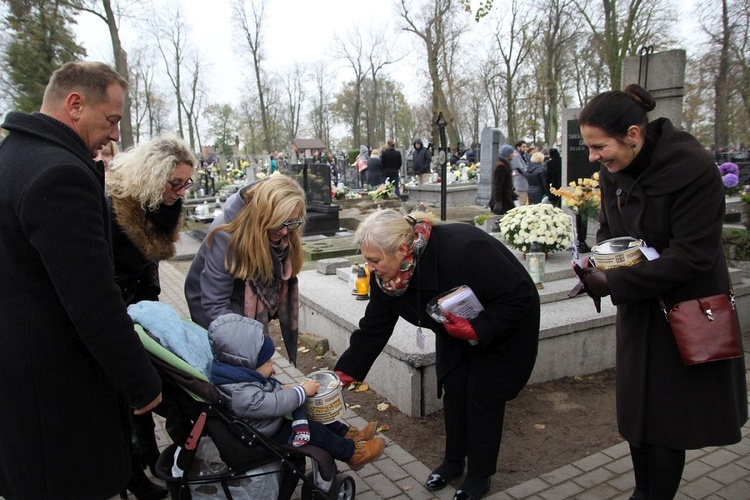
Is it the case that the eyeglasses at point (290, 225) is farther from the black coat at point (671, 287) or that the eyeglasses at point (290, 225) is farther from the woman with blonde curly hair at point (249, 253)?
the black coat at point (671, 287)

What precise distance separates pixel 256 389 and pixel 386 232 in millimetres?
876

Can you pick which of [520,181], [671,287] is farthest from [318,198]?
[671,287]

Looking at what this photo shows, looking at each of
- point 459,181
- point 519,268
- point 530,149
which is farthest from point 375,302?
point 530,149

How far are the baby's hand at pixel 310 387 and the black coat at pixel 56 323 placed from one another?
76 cm

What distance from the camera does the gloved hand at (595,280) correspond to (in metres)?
2.28

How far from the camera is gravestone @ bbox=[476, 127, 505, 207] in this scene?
15.9 m

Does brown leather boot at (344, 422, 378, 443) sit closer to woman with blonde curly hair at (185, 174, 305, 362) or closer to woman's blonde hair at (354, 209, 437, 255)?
woman with blonde curly hair at (185, 174, 305, 362)

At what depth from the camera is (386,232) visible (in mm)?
2463

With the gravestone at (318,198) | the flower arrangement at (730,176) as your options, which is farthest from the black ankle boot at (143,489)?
the gravestone at (318,198)

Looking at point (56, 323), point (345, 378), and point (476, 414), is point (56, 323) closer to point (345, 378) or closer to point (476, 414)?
point (345, 378)

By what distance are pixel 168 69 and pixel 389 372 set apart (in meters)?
47.3

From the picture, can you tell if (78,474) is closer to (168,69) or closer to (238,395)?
(238,395)

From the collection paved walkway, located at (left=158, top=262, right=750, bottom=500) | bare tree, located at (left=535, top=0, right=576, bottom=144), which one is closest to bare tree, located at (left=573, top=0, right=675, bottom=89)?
bare tree, located at (left=535, top=0, right=576, bottom=144)

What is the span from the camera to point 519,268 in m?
2.60
